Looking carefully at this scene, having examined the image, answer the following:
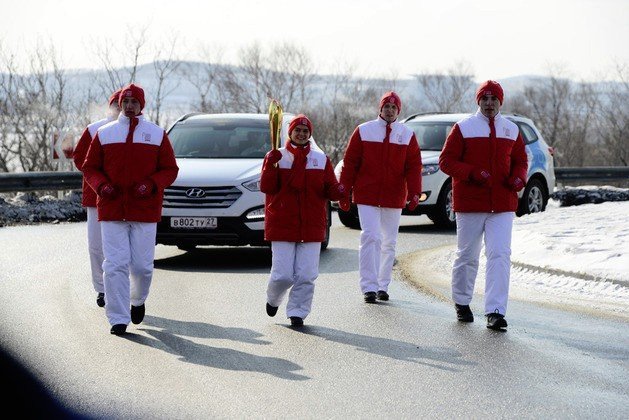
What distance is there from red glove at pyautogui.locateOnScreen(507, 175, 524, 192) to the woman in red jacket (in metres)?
1.27

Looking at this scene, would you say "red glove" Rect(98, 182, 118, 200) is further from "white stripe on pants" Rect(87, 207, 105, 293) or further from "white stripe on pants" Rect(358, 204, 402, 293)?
"white stripe on pants" Rect(358, 204, 402, 293)

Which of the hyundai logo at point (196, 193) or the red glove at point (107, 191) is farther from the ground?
the red glove at point (107, 191)

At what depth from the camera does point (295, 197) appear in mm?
9016

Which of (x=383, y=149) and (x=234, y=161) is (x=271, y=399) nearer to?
(x=383, y=149)

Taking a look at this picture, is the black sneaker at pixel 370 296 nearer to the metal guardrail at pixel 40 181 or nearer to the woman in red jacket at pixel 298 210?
the woman in red jacket at pixel 298 210

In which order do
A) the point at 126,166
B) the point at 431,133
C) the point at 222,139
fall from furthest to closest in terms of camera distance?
1. the point at 431,133
2. the point at 222,139
3. the point at 126,166

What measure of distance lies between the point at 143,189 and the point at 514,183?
2.76 m

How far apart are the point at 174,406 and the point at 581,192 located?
771 inches

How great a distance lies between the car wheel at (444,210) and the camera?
18.1 metres

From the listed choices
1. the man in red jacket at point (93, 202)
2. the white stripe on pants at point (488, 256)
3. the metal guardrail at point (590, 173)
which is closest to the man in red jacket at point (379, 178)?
the white stripe on pants at point (488, 256)

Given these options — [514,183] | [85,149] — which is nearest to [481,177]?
[514,183]

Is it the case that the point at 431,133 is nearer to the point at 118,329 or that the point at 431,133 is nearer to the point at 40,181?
the point at 40,181

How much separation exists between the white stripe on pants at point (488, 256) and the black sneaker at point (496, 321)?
0.12 ft

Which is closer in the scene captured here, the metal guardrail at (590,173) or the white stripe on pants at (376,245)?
the white stripe on pants at (376,245)
